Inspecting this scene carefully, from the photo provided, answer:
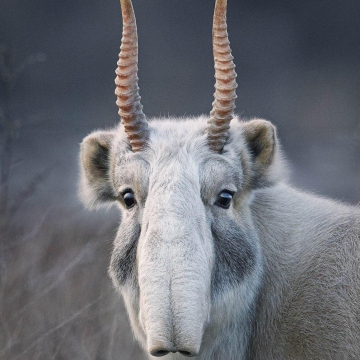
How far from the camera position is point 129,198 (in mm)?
5613

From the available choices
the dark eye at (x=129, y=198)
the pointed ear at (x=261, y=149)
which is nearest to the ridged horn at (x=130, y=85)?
the dark eye at (x=129, y=198)

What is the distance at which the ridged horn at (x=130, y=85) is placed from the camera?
5520 millimetres

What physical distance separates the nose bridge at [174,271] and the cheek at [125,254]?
36cm

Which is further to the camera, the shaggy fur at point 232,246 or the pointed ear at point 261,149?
the pointed ear at point 261,149

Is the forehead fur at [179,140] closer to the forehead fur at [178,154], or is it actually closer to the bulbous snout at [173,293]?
the forehead fur at [178,154]

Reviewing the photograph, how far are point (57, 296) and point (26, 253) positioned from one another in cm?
73

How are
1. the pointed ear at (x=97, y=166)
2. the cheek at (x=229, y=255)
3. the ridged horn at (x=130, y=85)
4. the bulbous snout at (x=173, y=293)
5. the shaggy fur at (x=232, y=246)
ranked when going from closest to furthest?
1. the bulbous snout at (x=173, y=293)
2. the shaggy fur at (x=232, y=246)
3. the cheek at (x=229, y=255)
4. the ridged horn at (x=130, y=85)
5. the pointed ear at (x=97, y=166)

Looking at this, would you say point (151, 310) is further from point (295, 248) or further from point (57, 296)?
point (57, 296)

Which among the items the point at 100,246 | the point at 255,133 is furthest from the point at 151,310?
the point at 100,246

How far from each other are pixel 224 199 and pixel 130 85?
1.18 m

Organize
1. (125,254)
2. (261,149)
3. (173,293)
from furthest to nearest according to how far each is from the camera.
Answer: (261,149), (125,254), (173,293)

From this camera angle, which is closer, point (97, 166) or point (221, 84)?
point (221, 84)

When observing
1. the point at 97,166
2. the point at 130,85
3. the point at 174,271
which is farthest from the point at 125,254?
the point at 130,85

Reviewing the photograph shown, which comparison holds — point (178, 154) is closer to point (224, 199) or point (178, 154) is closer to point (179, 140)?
point (179, 140)
